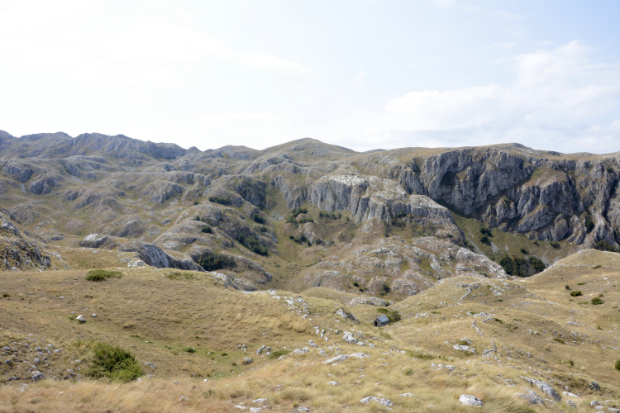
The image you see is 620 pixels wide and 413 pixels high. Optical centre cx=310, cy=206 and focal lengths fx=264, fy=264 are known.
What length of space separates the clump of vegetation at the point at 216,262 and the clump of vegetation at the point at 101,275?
75157mm

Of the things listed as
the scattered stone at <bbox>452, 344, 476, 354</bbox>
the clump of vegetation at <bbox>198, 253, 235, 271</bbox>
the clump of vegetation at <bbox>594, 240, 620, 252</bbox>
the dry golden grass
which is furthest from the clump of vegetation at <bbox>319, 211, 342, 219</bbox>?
the scattered stone at <bbox>452, 344, 476, 354</bbox>

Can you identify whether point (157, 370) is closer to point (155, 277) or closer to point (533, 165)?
point (155, 277)

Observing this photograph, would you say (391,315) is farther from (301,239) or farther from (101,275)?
(301,239)

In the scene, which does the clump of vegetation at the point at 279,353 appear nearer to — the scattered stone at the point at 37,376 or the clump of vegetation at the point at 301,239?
the scattered stone at the point at 37,376

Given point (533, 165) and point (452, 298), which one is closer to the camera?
point (452, 298)

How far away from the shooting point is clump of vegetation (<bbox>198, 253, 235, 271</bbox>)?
345ft

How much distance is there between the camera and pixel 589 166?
171375 millimetres

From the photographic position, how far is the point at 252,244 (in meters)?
140

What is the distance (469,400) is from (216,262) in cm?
10759

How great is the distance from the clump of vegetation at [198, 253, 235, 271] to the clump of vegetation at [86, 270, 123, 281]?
75157 mm

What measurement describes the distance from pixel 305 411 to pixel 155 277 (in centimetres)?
3119

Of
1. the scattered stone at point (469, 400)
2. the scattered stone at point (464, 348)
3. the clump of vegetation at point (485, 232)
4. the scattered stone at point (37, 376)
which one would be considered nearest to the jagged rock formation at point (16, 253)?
the scattered stone at point (37, 376)

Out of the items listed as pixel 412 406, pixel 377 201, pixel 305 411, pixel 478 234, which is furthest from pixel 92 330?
pixel 478 234

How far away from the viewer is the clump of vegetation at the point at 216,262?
10501 cm
